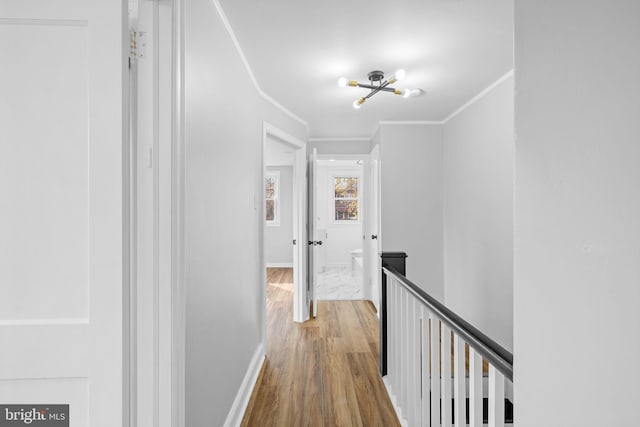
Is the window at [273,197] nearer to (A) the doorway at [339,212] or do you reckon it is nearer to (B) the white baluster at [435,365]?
(A) the doorway at [339,212]

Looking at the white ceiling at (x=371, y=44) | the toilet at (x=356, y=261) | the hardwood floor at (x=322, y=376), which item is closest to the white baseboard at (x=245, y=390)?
the hardwood floor at (x=322, y=376)

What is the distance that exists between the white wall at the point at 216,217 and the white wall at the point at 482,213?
2097 mm

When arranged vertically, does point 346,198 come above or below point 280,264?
above

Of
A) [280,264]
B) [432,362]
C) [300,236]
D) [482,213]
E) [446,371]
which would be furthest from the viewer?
[280,264]

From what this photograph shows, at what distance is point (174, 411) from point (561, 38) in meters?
1.51

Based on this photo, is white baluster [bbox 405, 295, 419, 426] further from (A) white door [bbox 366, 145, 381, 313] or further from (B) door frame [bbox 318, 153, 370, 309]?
(B) door frame [bbox 318, 153, 370, 309]

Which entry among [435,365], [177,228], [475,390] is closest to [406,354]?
[435,365]

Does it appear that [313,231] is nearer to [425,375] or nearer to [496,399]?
[425,375]

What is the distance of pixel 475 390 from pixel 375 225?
3.87 m

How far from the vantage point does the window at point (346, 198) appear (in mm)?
8273
